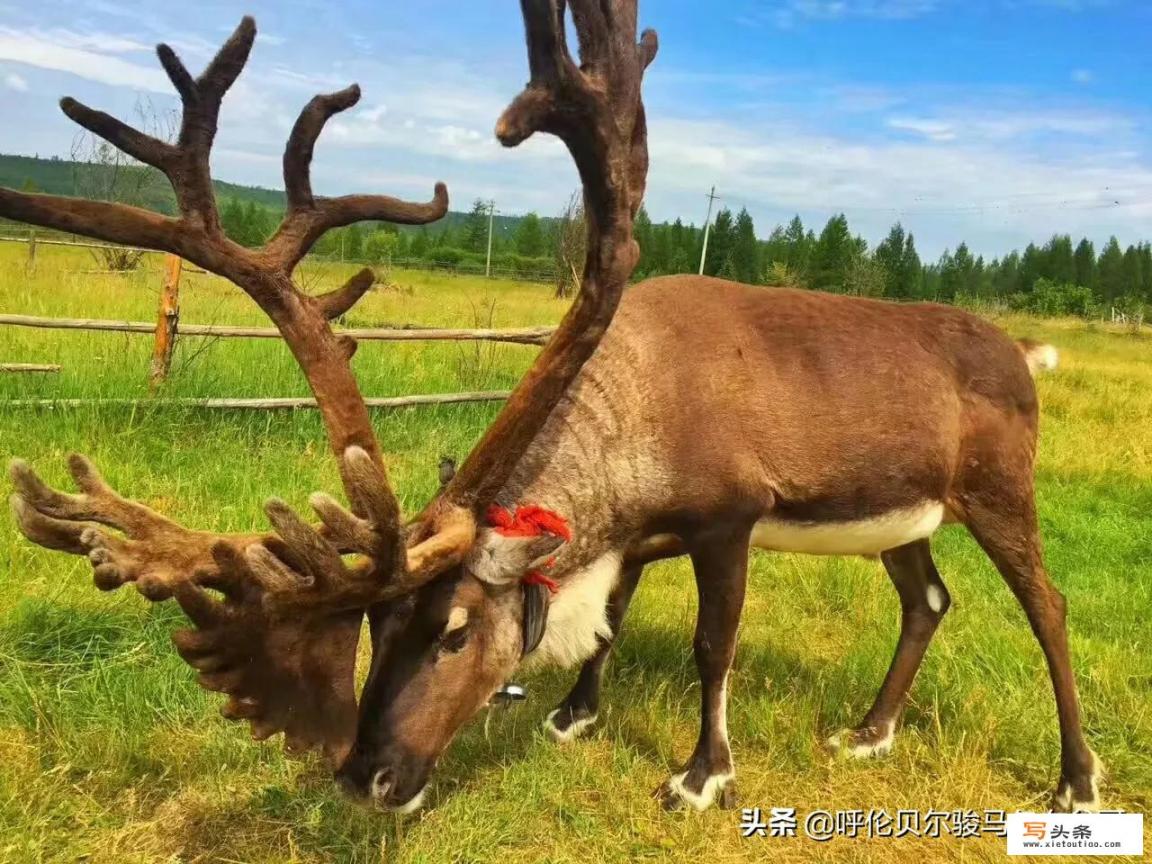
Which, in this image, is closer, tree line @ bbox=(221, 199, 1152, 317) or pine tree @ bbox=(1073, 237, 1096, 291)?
tree line @ bbox=(221, 199, 1152, 317)

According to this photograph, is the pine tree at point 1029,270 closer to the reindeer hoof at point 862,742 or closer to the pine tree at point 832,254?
the pine tree at point 832,254

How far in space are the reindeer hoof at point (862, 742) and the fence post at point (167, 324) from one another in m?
6.74

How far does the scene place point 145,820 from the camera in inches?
129

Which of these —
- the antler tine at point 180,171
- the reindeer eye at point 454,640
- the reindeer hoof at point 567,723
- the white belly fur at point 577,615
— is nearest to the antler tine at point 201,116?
the antler tine at point 180,171

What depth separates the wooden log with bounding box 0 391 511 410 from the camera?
23.4 feet

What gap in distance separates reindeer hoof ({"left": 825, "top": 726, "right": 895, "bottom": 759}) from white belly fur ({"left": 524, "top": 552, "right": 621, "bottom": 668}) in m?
1.50

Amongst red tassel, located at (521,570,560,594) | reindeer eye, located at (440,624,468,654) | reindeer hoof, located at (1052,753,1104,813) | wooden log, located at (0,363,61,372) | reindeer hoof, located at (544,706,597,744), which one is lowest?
reindeer hoof, located at (544,706,597,744)

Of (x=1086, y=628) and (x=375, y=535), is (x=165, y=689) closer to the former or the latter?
(x=375, y=535)

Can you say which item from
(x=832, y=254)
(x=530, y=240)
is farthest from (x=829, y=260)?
(x=530, y=240)

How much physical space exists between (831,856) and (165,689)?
117 inches

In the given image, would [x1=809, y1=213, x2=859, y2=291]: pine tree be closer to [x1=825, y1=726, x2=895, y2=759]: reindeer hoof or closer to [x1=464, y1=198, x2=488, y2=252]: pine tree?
[x1=464, y1=198, x2=488, y2=252]: pine tree

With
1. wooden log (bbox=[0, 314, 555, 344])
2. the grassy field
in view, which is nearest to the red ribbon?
the grassy field

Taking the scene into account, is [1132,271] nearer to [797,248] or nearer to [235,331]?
[797,248]

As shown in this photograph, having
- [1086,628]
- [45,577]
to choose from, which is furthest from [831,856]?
[45,577]
